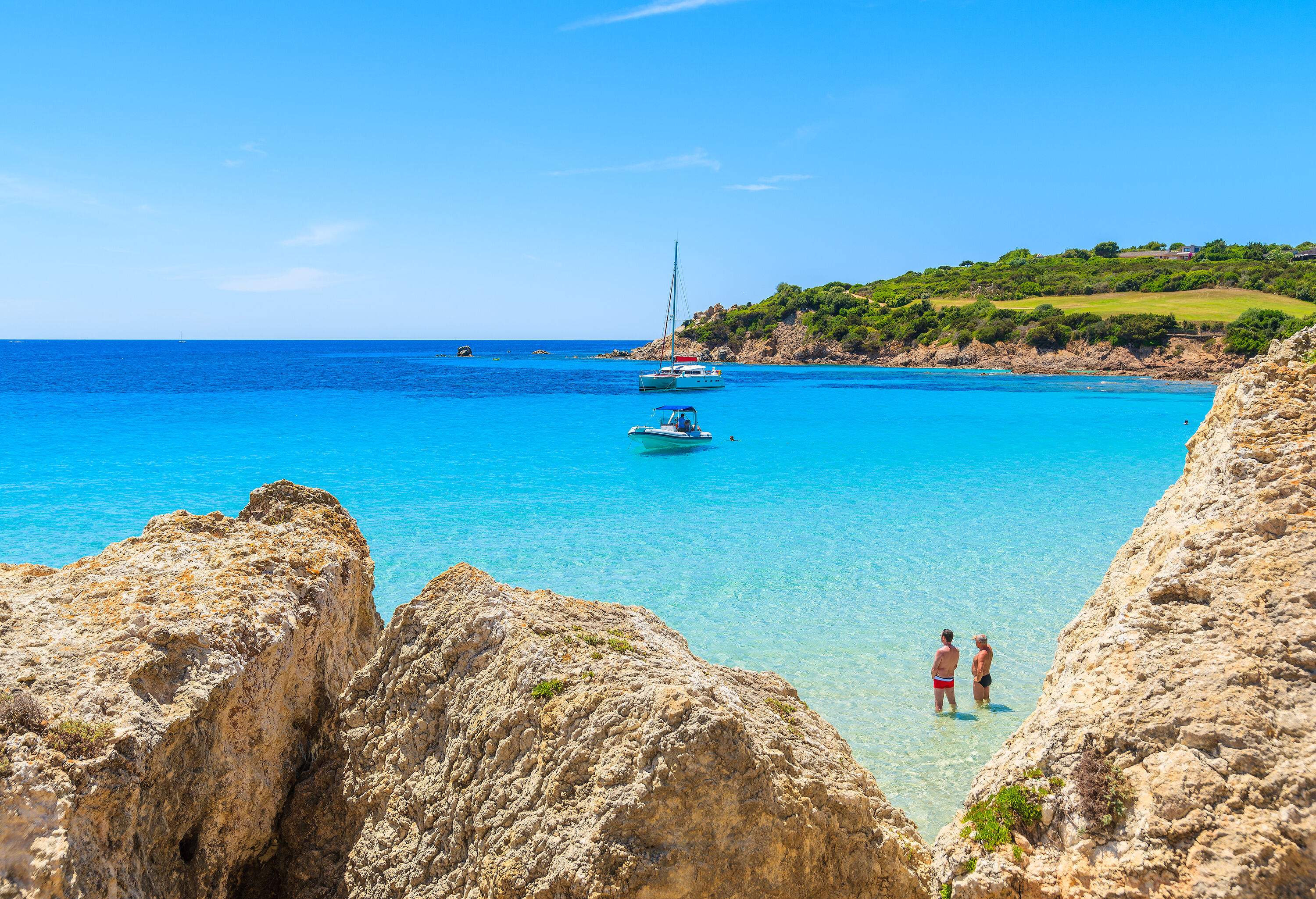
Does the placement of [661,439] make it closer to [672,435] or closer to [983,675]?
[672,435]

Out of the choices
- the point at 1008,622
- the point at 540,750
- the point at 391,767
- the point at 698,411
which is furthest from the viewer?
the point at 698,411

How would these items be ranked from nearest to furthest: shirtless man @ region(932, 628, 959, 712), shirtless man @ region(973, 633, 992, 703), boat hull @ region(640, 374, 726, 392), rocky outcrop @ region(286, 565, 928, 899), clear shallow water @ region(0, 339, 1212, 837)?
rocky outcrop @ region(286, 565, 928, 899), shirtless man @ region(932, 628, 959, 712), shirtless man @ region(973, 633, 992, 703), clear shallow water @ region(0, 339, 1212, 837), boat hull @ region(640, 374, 726, 392)

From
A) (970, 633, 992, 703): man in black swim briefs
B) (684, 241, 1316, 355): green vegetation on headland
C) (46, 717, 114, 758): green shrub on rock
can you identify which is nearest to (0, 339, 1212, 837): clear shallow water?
(970, 633, 992, 703): man in black swim briefs

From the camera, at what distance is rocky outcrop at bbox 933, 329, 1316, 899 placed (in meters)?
3.40

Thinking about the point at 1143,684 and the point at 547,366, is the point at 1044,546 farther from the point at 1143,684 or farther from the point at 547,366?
the point at 547,366

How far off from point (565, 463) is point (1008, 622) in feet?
73.3

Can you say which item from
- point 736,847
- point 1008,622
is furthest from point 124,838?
point 1008,622

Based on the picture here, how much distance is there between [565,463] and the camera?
33406mm

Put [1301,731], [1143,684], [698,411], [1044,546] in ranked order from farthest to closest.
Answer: [698,411] → [1044,546] → [1143,684] → [1301,731]

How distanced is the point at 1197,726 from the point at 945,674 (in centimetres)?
701

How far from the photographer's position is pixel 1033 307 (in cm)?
9881

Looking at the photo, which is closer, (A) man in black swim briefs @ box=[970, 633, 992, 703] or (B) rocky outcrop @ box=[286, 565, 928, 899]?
(B) rocky outcrop @ box=[286, 565, 928, 899]

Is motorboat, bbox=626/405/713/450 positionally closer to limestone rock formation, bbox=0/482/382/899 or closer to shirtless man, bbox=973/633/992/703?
shirtless man, bbox=973/633/992/703

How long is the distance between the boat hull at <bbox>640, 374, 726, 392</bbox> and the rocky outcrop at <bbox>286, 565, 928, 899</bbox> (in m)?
70.6
